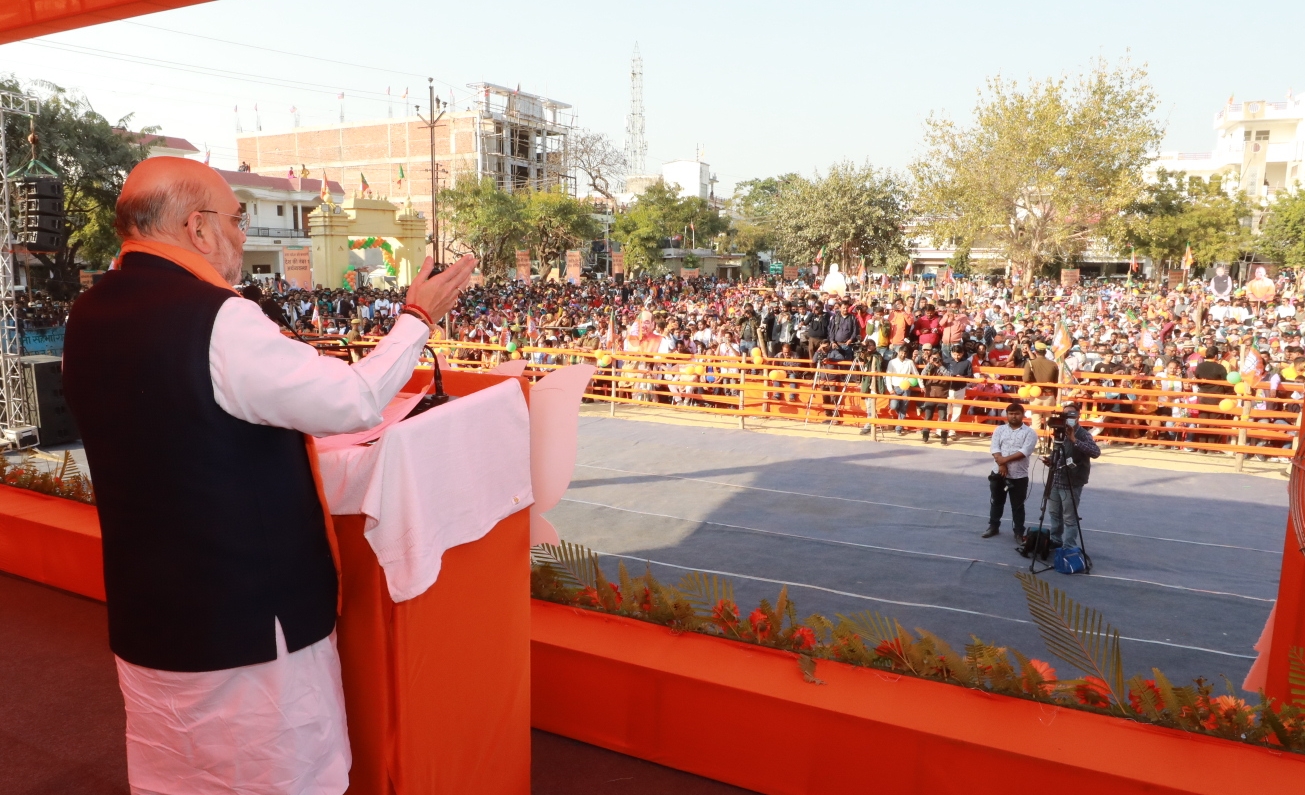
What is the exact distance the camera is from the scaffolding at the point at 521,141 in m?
55.5

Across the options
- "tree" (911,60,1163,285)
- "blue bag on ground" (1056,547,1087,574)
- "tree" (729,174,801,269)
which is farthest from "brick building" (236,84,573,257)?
"blue bag on ground" (1056,547,1087,574)

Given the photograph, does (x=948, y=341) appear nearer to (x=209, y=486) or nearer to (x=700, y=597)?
(x=700, y=597)

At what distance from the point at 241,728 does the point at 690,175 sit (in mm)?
83033

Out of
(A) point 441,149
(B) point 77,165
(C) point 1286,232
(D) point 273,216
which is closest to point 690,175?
(A) point 441,149

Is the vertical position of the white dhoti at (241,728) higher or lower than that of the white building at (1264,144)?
lower

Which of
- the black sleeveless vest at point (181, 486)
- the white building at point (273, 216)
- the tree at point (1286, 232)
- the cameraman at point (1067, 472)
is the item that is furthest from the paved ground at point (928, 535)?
the white building at point (273, 216)

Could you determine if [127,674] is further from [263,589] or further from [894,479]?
[894,479]

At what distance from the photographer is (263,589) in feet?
4.85

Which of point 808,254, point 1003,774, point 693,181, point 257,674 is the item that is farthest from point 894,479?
point 693,181

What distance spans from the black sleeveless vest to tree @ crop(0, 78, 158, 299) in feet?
87.7

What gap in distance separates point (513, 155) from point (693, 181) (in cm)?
2517

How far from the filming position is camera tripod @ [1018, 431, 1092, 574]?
6.31m

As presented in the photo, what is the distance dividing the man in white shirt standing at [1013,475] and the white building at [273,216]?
1629 inches

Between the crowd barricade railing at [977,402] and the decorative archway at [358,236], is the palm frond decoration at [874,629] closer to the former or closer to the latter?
the crowd barricade railing at [977,402]
